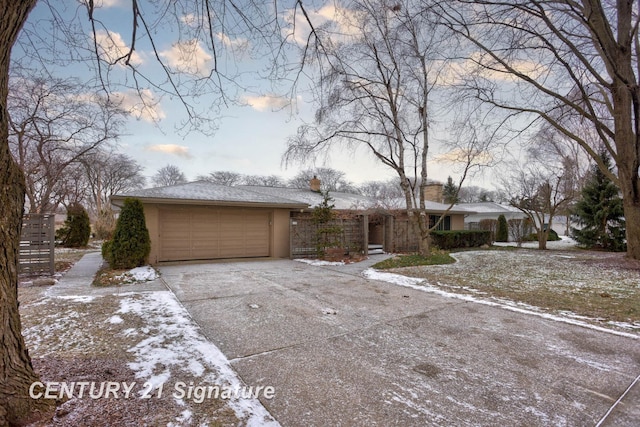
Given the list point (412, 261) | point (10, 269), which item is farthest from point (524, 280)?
point (10, 269)

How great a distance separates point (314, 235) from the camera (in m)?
11.7

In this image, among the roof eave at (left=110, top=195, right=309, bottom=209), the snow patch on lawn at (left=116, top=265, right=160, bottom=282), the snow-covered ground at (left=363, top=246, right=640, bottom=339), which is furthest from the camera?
the roof eave at (left=110, top=195, right=309, bottom=209)

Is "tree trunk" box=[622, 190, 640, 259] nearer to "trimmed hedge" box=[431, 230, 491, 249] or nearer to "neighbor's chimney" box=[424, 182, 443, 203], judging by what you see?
"trimmed hedge" box=[431, 230, 491, 249]

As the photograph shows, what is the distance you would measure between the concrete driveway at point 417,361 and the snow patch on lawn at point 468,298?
0.19 m

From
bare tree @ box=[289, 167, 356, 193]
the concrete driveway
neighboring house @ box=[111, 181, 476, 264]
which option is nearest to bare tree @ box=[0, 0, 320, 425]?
the concrete driveway

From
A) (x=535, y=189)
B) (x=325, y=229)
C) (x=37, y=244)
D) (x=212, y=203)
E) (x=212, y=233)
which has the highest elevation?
(x=535, y=189)

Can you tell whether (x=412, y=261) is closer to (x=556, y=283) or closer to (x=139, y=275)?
(x=556, y=283)

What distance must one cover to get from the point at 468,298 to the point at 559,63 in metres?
8.08

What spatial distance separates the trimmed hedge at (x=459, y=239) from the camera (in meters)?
14.8

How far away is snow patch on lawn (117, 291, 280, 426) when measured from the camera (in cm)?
222

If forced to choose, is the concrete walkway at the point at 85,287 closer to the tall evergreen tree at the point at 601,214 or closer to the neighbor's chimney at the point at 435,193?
the tall evergreen tree at the point at 601,214

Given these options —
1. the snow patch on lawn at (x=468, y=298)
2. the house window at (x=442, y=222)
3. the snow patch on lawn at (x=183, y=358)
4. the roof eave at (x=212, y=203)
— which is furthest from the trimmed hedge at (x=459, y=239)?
the snow patch on lawn at (x=183, y=358)

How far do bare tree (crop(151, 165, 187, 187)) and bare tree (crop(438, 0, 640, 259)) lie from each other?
32685 mm

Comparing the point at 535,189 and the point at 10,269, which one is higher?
the point at 535,189
